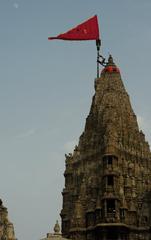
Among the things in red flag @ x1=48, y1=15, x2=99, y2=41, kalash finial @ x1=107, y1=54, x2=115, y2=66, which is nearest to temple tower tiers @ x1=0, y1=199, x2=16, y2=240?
red flag @ x1=48, y1=15, x2=99, y2=41

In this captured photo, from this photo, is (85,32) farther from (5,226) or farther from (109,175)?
(5,226)


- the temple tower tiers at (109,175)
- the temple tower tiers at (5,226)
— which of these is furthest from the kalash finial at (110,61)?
the temple tower tiers at (5,226)

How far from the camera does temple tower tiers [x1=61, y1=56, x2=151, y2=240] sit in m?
66.6

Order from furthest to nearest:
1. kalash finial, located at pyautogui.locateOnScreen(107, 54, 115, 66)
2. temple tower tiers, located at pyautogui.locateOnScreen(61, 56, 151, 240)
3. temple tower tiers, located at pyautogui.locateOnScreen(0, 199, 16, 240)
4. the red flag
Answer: kalash finial, located at pyautogui.locateOnScreen(107, 54, 115, 66)
the red flag
temple tower tiers, located at pyautogui.locateOnScreen(61, 56, 151, 240)
temple tower tiers, located at pyautogui.locateOnScreen(0, 199, 16, 240)

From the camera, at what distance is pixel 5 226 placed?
190 ft

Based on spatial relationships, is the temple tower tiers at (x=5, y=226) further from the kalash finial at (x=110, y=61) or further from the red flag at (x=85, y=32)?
the kalash finial at (x=110, y=61)

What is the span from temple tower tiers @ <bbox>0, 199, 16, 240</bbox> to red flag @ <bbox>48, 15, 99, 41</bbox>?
25970 millimetres

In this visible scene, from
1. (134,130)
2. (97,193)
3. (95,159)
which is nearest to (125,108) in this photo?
(134,130)

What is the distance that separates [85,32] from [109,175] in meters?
21.9

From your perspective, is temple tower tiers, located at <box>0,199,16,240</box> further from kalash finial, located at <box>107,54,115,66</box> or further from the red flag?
kalash finial, located at <box>107,54,115,66</box>

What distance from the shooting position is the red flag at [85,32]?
72.3m

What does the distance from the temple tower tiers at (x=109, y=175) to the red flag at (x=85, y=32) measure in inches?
389

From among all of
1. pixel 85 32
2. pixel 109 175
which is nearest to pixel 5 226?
pixel 109 175

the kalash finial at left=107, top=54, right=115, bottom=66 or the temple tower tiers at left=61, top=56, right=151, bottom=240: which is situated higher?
the kalash finial at left=107, top=54, right=115, bottom=66
